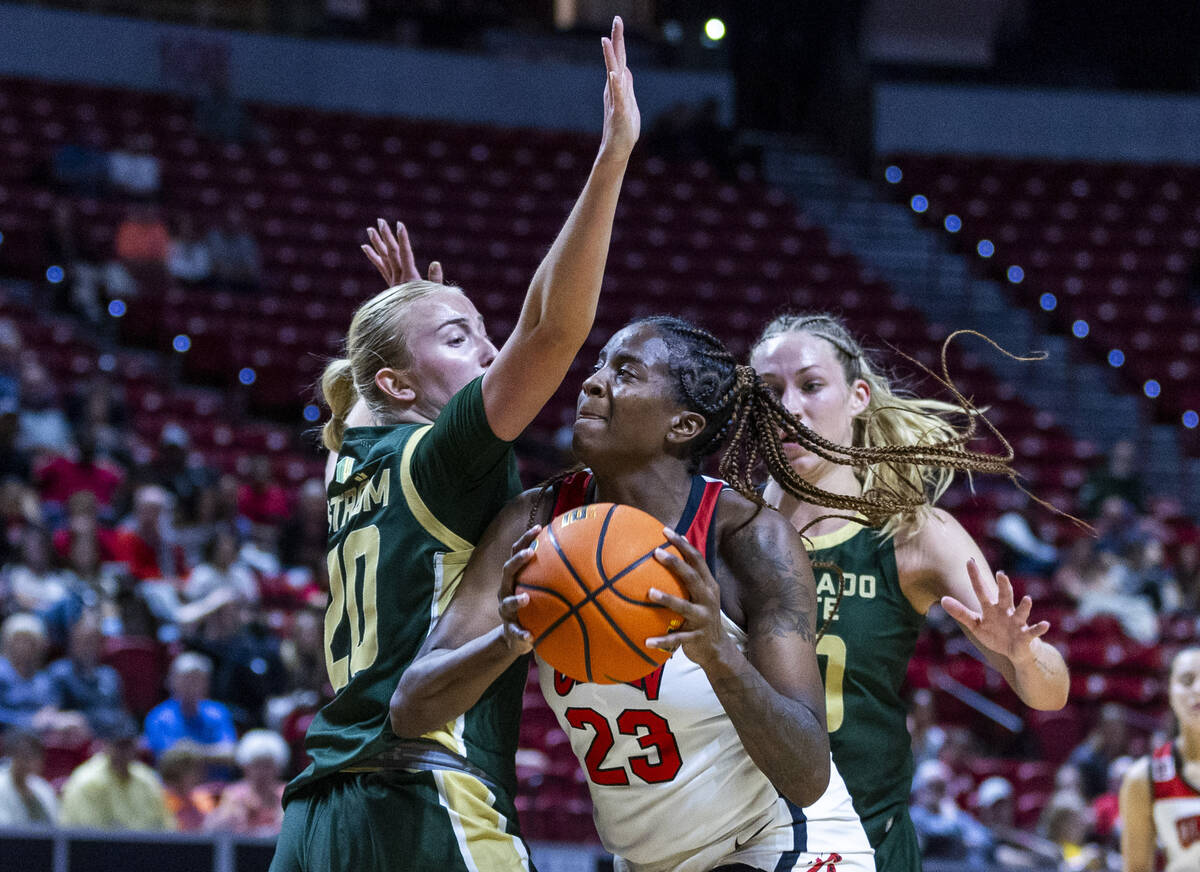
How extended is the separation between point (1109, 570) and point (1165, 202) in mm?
7657

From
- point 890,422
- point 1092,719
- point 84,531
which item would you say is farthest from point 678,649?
point 1092,719

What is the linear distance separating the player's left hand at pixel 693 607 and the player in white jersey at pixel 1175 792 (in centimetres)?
322

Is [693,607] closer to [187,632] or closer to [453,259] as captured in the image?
[187,632]

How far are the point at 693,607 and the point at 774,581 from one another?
0.35 m

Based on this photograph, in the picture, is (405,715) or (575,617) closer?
(575,617)

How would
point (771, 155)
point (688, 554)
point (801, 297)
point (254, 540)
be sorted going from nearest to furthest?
1. point (688, 554)
2. point (254, 540)
3. point (801, 297)
4. point (771, 155)

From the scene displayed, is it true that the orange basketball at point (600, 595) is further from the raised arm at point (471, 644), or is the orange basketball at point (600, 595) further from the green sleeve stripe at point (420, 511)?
the green sleeve stripe at point (420, 511)

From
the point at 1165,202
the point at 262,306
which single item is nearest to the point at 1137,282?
the point at 1165,202

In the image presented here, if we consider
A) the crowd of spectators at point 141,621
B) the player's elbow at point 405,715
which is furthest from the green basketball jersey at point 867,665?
the crowd of spectators at point 141,621

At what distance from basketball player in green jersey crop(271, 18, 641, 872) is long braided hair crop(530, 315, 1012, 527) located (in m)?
0.20

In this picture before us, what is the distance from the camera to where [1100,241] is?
16.7 meters

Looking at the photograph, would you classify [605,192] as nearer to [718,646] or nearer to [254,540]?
[718,646]

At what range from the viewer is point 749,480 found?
2.99 metres

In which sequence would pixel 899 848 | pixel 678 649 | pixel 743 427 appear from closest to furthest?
pixel 678 649 → pixel 743 427 → pixel 899 848
